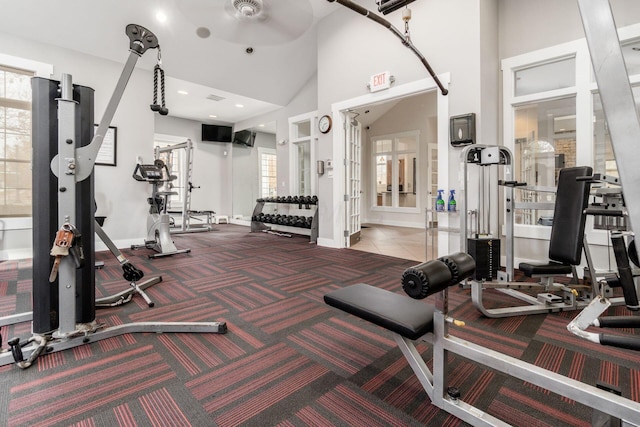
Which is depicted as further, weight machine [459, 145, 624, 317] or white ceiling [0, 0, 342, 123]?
white ceiling [0, 0, 342, 123]

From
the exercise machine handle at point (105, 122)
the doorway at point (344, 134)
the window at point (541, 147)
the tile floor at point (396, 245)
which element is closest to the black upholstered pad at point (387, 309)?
the exercise machine handle at point (105, 122)

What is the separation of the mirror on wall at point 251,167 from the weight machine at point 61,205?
7.16 metres

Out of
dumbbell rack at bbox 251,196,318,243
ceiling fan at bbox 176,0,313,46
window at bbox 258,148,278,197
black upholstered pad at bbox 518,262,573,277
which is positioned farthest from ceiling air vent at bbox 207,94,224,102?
black upholstered pad at bbox 518,262,573,277

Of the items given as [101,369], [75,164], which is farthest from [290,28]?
[101,369]

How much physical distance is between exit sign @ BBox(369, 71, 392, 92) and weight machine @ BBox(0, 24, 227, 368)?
322cm

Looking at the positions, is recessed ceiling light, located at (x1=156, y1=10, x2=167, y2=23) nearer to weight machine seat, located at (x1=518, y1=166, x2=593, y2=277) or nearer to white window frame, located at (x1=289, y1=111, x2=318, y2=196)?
white window frame, located at (x1=289, y1=111, x2=318, y2=196)

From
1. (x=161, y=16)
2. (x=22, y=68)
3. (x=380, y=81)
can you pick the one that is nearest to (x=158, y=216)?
(x=22, y=68)

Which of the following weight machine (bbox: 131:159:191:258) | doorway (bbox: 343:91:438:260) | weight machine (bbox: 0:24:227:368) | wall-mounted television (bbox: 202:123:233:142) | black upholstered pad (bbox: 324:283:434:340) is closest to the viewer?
black upholstered pad (bbox: 324:283:434:340)

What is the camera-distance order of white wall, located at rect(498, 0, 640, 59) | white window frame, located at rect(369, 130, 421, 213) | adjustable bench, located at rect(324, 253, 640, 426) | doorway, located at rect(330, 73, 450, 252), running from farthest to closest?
white window frame, located at rect(369, 130, 421, 213) → doorway, located at rect(330, 73, 450, 252) → white wall, located at rect(498, 0, 640, 59) → adjustable bench, located at rect(324, 253, 640, 426)

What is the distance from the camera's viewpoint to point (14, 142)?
442 cm

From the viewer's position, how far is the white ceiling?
9.25 feet

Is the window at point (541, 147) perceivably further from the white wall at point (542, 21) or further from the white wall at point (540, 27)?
the white wall at point (542, 21)

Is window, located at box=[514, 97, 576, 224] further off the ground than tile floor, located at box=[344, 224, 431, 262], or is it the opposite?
window, located at box=[514, 97, 576, 224]

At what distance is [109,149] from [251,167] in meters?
4.65
